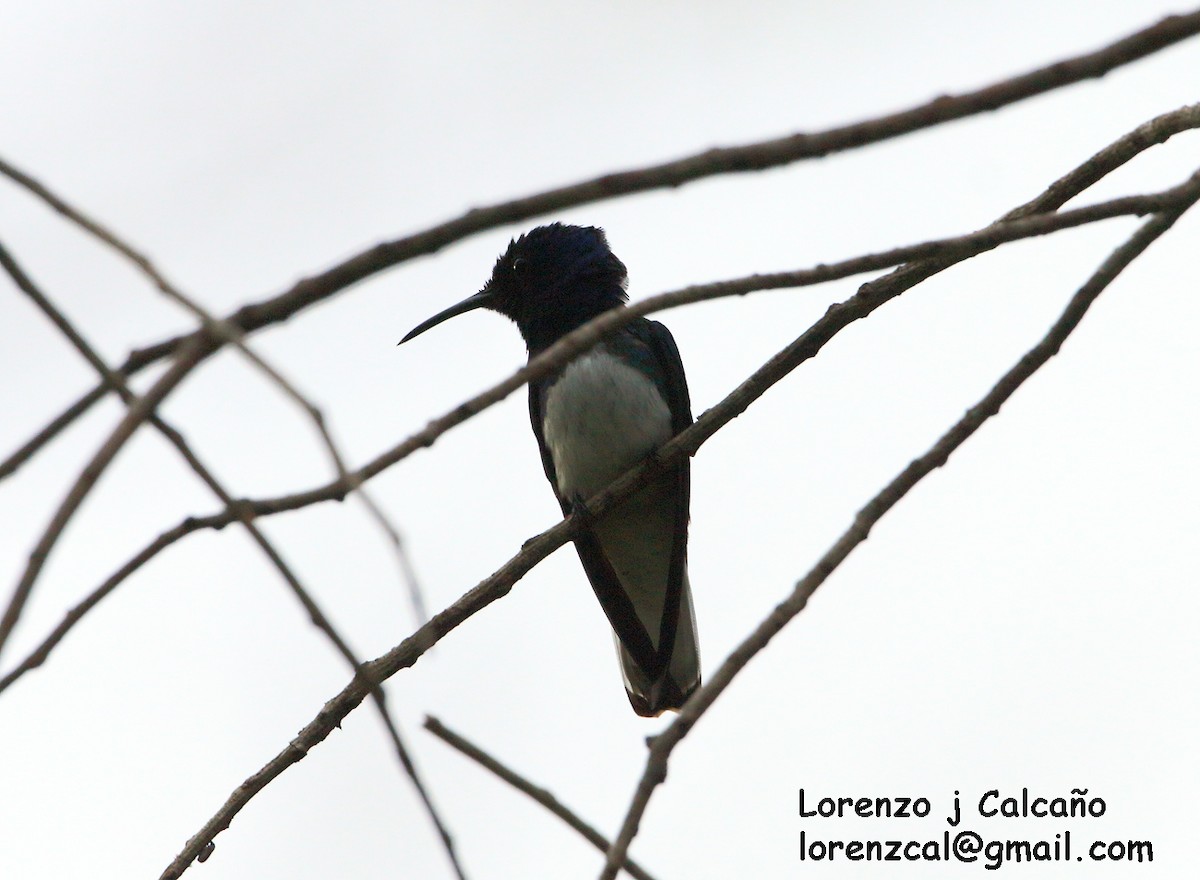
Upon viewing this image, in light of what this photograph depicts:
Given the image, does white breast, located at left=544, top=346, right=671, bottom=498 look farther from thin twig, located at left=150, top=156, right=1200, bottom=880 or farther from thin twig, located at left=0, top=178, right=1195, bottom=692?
thin twig, located at left=0, top=178, right=1195, bottom=692

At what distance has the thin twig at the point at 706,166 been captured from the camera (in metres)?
1.78

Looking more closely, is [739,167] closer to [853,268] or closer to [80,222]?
[853,268]

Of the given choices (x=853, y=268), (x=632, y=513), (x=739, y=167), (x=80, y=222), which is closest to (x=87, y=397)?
(x=80, y=222)

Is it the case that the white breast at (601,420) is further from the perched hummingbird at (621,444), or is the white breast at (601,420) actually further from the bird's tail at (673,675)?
the bird's tail at (673,675)

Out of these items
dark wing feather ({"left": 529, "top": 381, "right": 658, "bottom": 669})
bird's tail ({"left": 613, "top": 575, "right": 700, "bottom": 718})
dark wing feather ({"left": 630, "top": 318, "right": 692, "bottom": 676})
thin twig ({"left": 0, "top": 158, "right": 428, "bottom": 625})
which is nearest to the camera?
thin twig ({"left": 0, "top": 158, "right": 428, "bottom": 625})

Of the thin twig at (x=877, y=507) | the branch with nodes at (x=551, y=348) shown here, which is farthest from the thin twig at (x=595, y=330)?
the thin twig at (x=877, y=507)

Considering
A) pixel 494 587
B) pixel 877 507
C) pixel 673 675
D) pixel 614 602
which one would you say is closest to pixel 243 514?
pixel 877 507

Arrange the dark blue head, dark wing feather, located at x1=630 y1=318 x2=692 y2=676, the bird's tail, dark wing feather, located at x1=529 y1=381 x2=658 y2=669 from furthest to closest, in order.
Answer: the dark blue head
the bird's tail
dark wing feather, located at x1=630 y1=318 x2=692 y2=676
dark wing feather, located at x1=529 y1=381 x2=658 y2=669

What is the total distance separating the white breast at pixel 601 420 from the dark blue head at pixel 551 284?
0.76 meters

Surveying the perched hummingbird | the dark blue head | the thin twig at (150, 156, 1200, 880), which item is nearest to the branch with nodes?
the thin twig at (150, 156, 1200, 880)

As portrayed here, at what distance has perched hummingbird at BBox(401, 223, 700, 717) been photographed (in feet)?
23.8

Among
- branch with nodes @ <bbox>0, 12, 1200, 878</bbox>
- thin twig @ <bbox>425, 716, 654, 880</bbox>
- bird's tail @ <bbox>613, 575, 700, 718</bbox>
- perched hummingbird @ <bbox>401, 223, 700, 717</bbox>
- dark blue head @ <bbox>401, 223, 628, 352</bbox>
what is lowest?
thin twig @ <bbox>425, 716, 654, 880</bbox>

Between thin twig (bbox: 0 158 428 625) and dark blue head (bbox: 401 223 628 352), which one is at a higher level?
dark blue head (bbox: 401 223 628 352)

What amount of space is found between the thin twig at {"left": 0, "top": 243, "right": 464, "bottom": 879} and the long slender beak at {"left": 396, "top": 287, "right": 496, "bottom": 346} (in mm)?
6802
